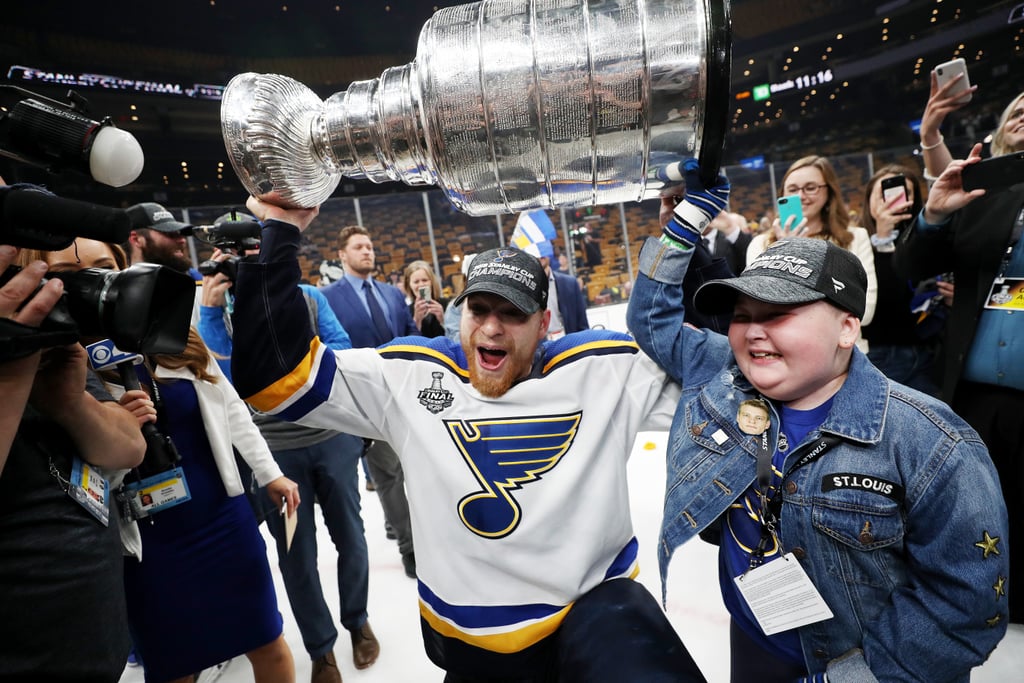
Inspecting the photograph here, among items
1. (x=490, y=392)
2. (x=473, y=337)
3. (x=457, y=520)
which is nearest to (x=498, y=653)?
(x=457, y=520)

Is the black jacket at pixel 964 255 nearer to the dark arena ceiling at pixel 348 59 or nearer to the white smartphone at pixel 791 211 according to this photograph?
the white smartphone at pixel 791 211

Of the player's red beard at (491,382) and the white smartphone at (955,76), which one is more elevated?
the white smartphone at (955,76)

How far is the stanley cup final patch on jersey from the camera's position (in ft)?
2.74

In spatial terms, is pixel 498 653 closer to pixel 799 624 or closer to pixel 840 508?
pixel 799 624

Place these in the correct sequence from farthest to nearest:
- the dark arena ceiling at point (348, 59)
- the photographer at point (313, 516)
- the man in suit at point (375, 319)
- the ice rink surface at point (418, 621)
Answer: the dark arena ceiling at point (348, 59) < the man in suit at point (375, 319) < the photographer at point (313, 516) < the ice rink surface at point (418, 621)

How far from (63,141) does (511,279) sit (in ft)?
2.64

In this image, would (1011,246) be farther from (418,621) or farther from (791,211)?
(418,621)

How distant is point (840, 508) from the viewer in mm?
855

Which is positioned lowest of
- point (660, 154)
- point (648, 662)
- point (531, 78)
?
point (648, 662)

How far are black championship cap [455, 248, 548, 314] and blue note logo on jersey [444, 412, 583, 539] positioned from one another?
269 millimetres

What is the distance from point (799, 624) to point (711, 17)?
993 millimetres

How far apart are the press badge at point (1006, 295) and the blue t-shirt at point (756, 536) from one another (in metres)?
1.08

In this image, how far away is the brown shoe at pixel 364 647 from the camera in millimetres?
1977

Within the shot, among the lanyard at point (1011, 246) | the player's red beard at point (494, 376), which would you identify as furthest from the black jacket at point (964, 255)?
the player's red beard at point (494, 376)
